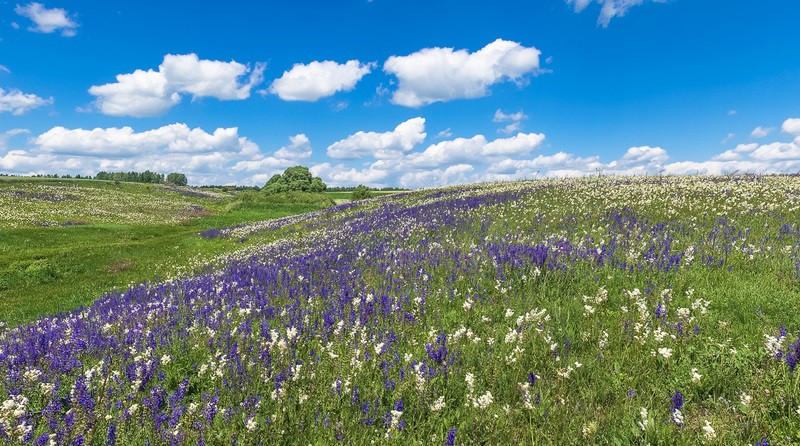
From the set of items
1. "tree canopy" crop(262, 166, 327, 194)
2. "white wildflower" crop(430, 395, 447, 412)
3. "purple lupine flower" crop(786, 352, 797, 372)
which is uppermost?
"tree canopy" crop(262, 166, 327, 194)

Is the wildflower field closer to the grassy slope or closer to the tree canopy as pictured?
the grassy slope

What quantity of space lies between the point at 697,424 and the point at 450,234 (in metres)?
10.5

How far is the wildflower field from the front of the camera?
13.0 feet

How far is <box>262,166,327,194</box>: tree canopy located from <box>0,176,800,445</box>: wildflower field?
8209cm

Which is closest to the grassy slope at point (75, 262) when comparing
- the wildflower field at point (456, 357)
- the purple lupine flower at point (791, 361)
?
the wildflower field at point (456, 357)

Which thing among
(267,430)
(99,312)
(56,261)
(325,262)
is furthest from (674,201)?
(56,261)

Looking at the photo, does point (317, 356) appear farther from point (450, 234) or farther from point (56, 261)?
point (56, 261)

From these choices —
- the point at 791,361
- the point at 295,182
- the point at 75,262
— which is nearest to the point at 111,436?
the point at 791,361

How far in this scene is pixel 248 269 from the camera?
40.6 ft

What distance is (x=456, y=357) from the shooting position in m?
5.15

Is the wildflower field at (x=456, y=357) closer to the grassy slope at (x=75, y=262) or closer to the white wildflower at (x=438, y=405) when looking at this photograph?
the white wildflower at (x=438, y=405)

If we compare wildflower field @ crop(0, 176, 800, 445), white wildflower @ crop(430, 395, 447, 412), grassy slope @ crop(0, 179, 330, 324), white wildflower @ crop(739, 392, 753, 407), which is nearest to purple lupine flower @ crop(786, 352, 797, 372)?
wildflower field @ crop(0, 176, 800, 445)

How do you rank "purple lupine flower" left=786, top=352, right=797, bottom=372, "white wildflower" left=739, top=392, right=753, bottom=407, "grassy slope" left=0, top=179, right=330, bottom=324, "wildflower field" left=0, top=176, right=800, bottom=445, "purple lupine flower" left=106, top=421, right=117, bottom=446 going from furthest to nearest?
"grassy slope" left=0, top=179, right=330, bottom=324, "purple lupine flower" left=786, top=352, right=797, bottom=372, "wildflower field" left=0, top=176, right=800, bottom=445, "white wildflower" left=739, top=392, right=753, bottom=407, "purple lupine flower" left=106, top=421, right=117, bottom=446

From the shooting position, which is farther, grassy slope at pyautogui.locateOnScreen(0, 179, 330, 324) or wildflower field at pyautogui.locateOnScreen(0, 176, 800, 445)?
grassy slope at pyautogui.locateOnScreen(0, 179, 330, 324)
